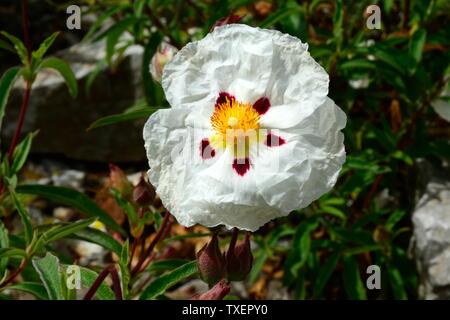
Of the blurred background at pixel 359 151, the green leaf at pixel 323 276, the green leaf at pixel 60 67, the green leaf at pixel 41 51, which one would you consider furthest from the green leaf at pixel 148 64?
the green leaf at pixel 323 276

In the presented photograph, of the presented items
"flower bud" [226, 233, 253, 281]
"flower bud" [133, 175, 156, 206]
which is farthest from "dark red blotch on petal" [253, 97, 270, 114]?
"flower bud" [133, 175, 156, 206]

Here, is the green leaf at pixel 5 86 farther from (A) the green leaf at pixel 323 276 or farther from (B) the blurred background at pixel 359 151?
(A) the green leaf at pixel 323 276

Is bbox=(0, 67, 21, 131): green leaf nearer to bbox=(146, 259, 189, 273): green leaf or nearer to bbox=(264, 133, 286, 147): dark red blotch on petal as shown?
bbox=(146, 259, 189, 273): green leaf

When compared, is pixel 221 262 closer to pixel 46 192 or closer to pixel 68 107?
pixel 46 192


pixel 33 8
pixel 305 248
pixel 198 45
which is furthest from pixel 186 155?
pixel 33 8

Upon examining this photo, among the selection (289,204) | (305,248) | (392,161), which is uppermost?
(289,204)
